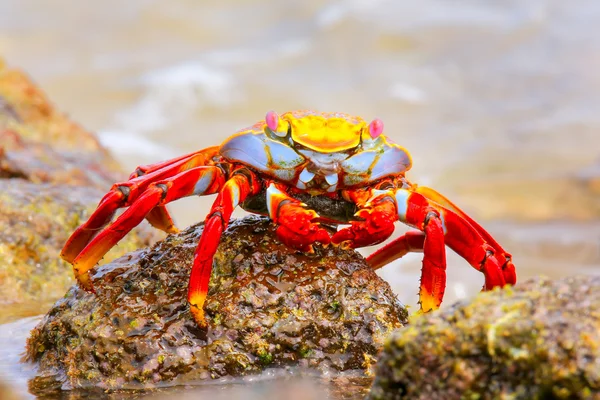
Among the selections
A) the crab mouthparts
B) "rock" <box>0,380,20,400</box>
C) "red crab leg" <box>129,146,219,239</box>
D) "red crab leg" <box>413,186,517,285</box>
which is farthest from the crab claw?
"rock" <box>0,380,20,400</box>

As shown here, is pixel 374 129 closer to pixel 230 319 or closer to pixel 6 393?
pixel 230 319

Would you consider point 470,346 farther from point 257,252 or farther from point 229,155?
point 229,155

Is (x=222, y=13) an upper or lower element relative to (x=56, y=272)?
upper

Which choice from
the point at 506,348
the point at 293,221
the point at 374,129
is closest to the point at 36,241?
the point at 293,221

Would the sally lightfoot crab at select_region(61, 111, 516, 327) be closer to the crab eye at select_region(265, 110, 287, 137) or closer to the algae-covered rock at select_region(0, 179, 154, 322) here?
the crab eye at select_region(265, 110, 287, 137)

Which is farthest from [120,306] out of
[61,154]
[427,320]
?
[61,154]

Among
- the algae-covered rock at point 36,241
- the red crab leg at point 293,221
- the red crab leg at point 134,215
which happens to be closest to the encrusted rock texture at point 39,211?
the algae-covered rock at point 36,241
